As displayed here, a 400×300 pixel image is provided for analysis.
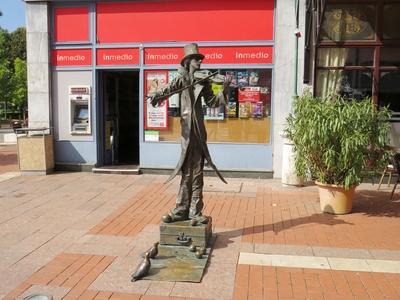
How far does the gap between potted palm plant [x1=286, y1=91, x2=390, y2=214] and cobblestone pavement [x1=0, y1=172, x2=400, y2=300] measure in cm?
43

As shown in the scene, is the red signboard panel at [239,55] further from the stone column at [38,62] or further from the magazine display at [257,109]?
the stone column at [38,62]

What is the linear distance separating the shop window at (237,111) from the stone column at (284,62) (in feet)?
0.70

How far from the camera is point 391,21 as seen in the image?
1002cm

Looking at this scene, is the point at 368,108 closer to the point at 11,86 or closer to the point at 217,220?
the point at 217,220

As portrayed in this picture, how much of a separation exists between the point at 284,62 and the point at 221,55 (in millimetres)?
1337

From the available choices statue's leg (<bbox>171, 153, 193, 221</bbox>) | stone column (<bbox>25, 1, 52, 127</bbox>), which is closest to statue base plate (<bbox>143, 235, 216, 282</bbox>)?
statue's leg (<bbox>171, 153, 193, 221</bbox>)

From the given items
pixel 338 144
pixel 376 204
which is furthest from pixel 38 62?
pixel 376 204

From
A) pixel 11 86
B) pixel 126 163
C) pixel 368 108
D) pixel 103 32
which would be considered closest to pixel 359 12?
pixel 368 108

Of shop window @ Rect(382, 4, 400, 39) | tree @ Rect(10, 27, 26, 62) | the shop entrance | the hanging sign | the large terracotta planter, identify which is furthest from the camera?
tree @ Rect(10, 27, 26, 62)

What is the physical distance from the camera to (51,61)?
1121cm

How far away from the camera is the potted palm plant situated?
7055 mm

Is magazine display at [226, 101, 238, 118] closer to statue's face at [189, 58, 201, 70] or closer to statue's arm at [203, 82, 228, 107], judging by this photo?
statue's arm at [203, 82, 228, 107]

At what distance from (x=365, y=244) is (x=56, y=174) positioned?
7207 mm

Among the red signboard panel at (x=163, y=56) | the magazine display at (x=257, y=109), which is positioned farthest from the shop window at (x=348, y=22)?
the red signboard panel at (x=163, y=56)
